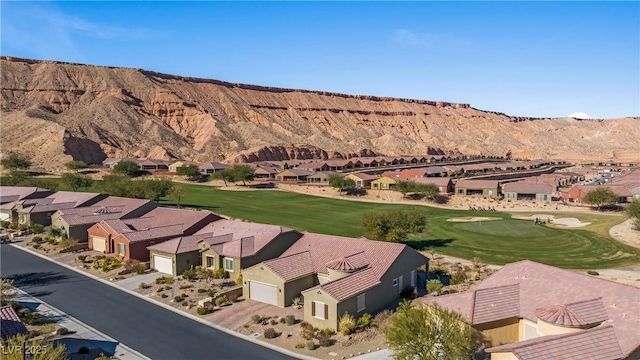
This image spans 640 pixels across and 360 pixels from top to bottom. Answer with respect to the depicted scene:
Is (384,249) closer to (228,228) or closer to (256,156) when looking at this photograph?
(228,228)

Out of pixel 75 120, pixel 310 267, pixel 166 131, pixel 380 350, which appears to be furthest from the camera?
pixel 166 131

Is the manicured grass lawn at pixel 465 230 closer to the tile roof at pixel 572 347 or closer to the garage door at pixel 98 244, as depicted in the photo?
the garage door at pixel 98 244

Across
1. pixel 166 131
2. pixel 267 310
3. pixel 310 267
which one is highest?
pixel 166 131

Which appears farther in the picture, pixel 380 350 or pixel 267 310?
pixel 267 310

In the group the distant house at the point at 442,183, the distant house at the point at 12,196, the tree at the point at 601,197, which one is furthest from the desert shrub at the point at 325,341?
the distant house at the point at 442,183

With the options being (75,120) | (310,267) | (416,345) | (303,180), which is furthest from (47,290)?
(75,120)

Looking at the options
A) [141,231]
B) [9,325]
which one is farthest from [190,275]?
[9,325]
